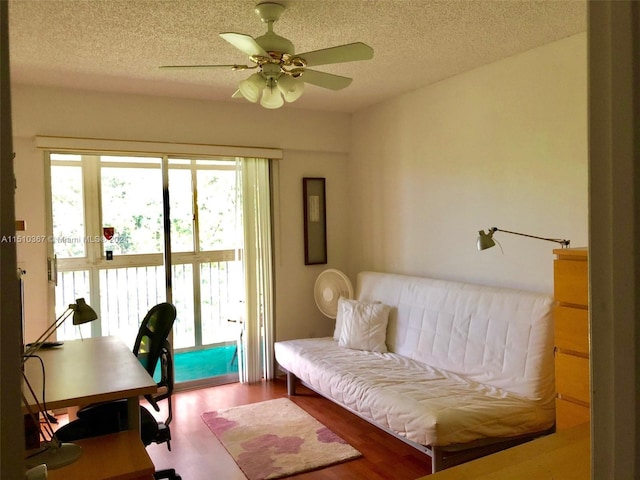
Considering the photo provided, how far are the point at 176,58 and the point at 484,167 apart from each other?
2.26m

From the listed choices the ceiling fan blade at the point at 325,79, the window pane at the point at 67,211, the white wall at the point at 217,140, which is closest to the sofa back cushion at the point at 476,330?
the white wall at the point at 217,140

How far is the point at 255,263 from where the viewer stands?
4.75 metres

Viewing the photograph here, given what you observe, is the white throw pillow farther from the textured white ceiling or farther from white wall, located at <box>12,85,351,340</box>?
the textured white ceiling

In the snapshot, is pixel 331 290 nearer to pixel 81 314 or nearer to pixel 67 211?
pixel 67 211

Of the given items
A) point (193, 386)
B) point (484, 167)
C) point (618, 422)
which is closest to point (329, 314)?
point (193, 386)

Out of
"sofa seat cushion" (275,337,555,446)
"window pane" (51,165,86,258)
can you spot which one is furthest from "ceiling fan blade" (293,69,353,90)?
"window pane" (51,165,86,258)

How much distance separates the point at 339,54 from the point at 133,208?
2.71 m

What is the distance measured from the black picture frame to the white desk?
7.67 feet

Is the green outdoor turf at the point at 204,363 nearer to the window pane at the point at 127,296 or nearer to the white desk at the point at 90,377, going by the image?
the window pane at the point at 127,296

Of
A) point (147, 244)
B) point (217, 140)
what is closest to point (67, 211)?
point (147, 244)

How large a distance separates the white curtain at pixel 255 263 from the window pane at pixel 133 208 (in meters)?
0.77

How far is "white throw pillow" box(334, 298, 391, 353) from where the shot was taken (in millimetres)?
4070

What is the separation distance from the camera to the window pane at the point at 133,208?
438 cm

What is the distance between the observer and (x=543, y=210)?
3260 mm
